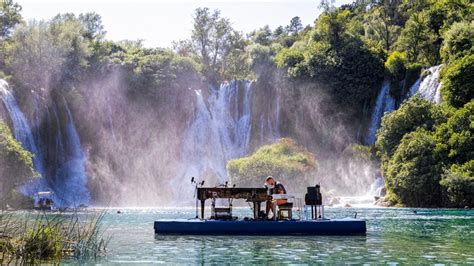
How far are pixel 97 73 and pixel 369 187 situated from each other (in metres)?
34.9

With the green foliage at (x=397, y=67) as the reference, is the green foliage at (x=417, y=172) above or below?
below

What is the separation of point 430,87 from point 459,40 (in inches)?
206

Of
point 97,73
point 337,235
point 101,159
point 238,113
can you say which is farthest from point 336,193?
point 337,235

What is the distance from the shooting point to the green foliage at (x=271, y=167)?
2832 inches

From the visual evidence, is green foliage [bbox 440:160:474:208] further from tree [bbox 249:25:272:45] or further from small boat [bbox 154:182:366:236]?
tree [bbox 249:25:272:45]

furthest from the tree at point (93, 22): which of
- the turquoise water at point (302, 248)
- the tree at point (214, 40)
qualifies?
the turquoise water at point (302, 248)

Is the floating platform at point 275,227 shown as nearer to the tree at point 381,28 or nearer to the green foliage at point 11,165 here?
the green foliage at point 11,165

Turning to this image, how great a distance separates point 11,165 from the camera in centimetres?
5822

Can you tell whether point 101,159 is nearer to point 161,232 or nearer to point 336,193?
point 336,193

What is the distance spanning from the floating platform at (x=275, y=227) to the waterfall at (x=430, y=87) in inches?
1566

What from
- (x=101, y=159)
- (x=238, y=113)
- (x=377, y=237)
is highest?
(x=238, y=113)

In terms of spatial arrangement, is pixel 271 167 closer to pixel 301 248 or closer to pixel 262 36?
pixel 301 248

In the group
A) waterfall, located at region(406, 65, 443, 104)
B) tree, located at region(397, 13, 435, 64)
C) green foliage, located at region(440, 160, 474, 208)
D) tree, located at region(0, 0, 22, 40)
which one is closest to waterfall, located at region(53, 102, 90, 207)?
tree, located at region(0, 0, 22, 40)

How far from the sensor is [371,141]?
7406 centimetres
